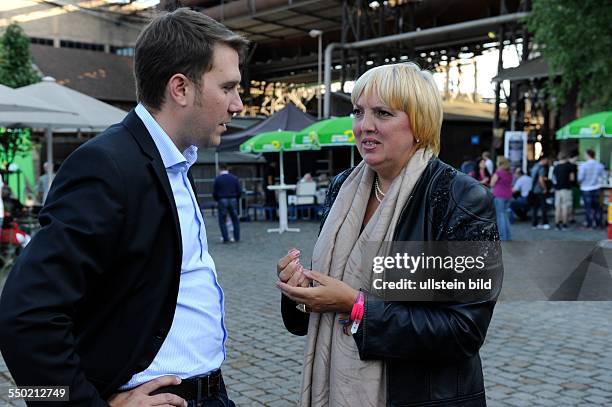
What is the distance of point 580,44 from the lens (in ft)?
56.1

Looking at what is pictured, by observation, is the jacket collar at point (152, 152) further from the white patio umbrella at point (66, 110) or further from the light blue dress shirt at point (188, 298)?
the white patio umbrella at point (66, 110)

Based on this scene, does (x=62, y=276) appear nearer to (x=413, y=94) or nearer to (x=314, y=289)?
(x=314, y=289)

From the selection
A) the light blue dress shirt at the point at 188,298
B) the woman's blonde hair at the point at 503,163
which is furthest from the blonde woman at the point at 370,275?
the woman's blonde hair at the point at 503,163

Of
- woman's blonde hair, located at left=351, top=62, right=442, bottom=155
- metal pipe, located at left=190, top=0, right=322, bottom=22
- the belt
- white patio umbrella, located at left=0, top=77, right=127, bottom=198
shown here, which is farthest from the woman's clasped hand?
metal pipe, located at left=190, top=0, right=322, bottom=22

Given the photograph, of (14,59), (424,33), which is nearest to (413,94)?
(424,33)

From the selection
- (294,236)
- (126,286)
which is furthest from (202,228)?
(294,236)

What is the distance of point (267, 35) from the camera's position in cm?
3706

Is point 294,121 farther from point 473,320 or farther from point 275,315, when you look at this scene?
point 473,320

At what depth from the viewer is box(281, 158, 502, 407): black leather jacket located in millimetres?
1863

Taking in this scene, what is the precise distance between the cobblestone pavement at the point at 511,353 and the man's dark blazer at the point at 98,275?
3084 mm

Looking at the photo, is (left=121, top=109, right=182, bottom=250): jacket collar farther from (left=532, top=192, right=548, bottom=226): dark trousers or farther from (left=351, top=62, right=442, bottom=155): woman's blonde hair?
(left=532, top=192, right=548, bottom=226): dark trousers

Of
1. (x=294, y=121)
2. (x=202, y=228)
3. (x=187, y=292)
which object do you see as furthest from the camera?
(x=294, y=121)

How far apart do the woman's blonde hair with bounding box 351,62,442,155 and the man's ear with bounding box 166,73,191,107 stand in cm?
66

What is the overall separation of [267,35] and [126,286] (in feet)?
122
